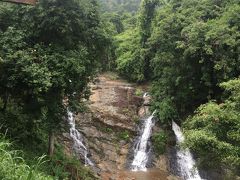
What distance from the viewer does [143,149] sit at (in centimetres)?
2092

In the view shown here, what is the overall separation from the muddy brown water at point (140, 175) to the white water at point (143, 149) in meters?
0.51

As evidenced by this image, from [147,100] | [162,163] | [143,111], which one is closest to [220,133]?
[162,163]

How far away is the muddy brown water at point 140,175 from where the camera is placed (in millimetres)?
17831

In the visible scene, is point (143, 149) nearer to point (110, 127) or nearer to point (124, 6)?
point (110, 127)

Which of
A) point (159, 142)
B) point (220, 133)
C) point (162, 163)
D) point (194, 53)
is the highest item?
point (194, 53)

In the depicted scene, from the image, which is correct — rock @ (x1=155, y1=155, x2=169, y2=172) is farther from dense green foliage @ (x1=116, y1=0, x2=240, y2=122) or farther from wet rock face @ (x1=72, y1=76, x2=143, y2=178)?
dense green foliage @ (x1=116, y1=0, x2=240, y2=122)

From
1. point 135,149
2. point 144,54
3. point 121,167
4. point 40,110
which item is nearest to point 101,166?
point 121,167

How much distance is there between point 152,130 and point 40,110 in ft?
33.2

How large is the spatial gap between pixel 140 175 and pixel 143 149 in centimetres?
271

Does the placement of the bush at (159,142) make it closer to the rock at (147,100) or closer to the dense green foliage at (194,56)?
the dense green foliage at (194,56)

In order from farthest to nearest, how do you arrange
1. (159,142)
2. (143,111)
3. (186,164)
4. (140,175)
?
(143,111) → (159,142) → (186,164) → (140,175)

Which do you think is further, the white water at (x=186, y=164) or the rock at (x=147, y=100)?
the rock at (x=147, y=100)

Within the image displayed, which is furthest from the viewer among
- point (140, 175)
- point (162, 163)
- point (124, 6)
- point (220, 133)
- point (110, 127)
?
point (124, 6)

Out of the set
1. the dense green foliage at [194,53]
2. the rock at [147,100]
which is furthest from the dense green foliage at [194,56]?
the rock at [147,100]
